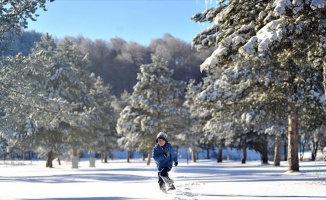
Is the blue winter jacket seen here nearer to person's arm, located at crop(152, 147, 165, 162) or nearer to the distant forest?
person's arm, located at crop(152, 147, 165, 162)

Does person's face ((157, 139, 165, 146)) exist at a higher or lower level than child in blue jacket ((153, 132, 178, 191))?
higher

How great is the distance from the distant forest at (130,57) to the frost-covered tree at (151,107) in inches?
2427

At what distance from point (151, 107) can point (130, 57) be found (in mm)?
80117

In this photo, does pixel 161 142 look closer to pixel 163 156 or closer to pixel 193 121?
pixel 163 156

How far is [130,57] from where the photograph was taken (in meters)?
110

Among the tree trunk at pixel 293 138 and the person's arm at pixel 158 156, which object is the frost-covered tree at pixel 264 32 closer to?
the person's arm at pixel 158 156

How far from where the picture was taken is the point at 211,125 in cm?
2664

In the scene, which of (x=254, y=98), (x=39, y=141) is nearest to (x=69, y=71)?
(x=39, y=141)

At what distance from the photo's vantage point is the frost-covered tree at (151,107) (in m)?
31.3

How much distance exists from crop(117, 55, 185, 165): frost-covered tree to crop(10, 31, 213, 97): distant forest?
61655mm

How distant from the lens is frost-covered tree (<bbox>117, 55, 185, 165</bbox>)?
31328mm

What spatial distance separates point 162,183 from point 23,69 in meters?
9.96

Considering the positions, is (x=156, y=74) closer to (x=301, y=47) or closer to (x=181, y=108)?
(x=181, y=108)

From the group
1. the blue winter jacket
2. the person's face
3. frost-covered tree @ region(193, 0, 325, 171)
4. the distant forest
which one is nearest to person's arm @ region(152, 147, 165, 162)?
the blue winter jacket
